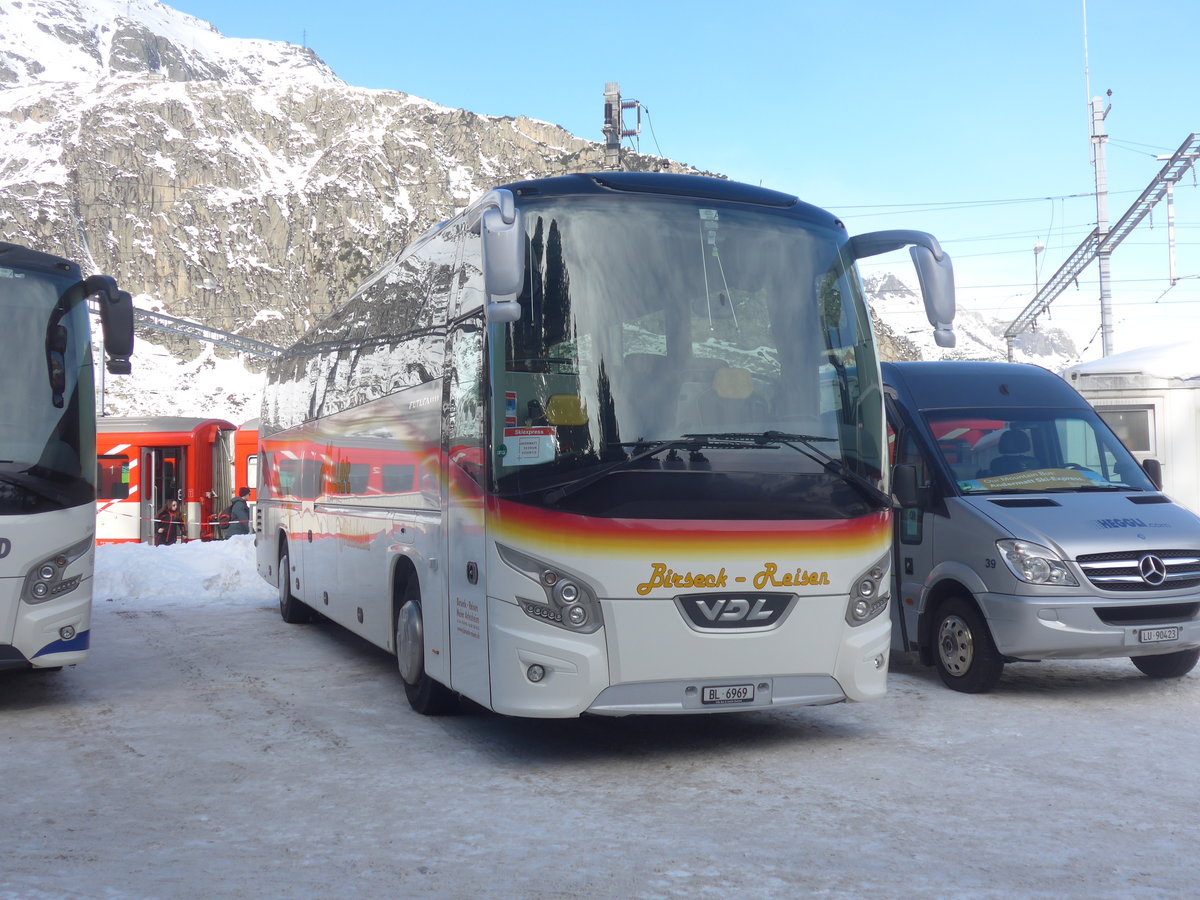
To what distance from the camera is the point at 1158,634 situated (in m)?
9.13

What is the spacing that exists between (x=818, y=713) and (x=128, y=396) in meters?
170

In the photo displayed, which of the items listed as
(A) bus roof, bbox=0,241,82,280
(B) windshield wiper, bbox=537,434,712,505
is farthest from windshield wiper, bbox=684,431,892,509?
(A) bus roof, bbox=0,241,82,280

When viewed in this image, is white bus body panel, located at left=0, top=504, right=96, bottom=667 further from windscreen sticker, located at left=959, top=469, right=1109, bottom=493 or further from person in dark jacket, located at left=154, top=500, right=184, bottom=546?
person in dark jacket, located at left=154, top=500, right=184, bottom=546

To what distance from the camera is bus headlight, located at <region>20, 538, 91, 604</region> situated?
8852 mm

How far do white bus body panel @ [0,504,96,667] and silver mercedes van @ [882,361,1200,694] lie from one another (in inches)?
229

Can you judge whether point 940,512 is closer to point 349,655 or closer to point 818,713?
point 818,713

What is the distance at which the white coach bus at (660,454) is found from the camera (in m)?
7.02

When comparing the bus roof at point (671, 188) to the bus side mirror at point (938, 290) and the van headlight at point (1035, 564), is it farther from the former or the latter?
the van headlight at point (1035, 564)

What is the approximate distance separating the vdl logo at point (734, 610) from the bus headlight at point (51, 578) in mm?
4652

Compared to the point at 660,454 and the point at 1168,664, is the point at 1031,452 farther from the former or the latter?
the point at 660,454

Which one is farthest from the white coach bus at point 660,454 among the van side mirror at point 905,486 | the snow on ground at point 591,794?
the van side mirror at point 905,486

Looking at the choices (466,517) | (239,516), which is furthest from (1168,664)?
(239,516)

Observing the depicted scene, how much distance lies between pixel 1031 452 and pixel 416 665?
5187mm

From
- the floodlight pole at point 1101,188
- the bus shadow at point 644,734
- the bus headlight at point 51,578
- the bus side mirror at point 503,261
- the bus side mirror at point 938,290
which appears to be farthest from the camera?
the floodlight pole at point 1101,188
